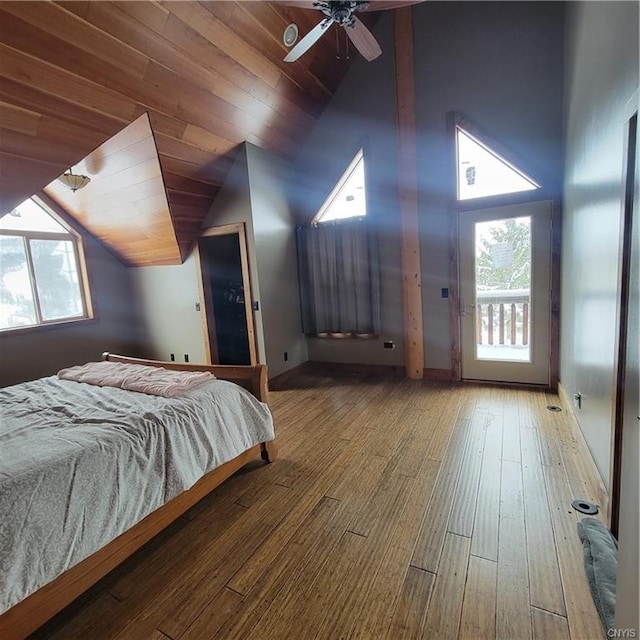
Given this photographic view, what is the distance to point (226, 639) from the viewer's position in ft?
4.44

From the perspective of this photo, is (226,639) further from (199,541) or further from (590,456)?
(590,456)

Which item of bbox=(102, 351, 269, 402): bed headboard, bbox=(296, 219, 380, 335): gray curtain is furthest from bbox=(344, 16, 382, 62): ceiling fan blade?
bbox=(102, 351, 269, 402): bed headboard

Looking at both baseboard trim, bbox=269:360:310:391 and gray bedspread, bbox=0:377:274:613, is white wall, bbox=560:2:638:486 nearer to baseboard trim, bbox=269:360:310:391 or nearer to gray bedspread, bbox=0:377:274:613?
gray bedspread, bbox=0:377:274:613

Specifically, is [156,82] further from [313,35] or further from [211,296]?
[211,296]

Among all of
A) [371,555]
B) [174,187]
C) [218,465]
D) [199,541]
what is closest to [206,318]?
[174,187]

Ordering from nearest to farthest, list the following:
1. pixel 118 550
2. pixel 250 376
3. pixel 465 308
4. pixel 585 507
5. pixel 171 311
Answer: pixel 118 550 < pixel 585 507 < pixel 250 376 < pixel 465 308 < pixel 171 311

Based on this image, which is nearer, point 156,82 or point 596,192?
point 596,192

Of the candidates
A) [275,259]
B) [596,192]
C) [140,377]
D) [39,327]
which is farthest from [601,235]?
[39,327]

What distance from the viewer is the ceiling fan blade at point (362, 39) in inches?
94.6

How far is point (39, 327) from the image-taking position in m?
4.39

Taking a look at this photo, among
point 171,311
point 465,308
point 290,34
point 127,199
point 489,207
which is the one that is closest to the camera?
point 290,34

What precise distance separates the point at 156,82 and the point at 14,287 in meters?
3.28

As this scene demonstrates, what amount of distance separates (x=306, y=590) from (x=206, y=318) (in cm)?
367

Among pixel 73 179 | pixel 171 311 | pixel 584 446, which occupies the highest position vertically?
pixel 73 179
